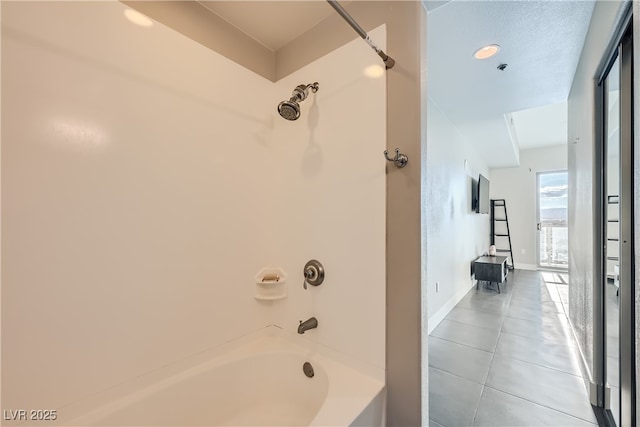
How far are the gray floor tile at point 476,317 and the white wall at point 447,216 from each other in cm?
10

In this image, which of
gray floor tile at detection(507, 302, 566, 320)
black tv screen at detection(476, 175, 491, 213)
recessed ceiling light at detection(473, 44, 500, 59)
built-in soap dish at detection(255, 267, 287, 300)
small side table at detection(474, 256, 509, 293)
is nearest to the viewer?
built-in soap dish at detection(255, 267, 287, 300)

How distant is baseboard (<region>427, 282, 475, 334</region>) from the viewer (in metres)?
2.89

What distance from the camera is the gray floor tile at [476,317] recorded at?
2.95 meters

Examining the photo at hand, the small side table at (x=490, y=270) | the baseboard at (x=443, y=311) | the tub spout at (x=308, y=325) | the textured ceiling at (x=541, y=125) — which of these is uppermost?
the textured ceiling at (x=541, y=125)

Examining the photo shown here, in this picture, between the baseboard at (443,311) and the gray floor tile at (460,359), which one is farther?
the baseboard at (443,311)

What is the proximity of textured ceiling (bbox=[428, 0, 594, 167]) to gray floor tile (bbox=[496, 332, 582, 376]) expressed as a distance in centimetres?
265

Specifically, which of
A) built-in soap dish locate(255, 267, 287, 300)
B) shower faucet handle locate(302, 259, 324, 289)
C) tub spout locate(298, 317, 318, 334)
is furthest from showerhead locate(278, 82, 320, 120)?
tub spout locate(298, 317, 318, 334)

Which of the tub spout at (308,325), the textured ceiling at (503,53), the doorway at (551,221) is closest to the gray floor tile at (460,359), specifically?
the tub spout at (308,325)

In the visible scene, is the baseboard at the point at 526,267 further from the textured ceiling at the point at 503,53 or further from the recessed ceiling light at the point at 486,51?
the recessed ceiling light at the point at 486,51

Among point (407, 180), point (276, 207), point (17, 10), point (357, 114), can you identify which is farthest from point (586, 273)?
point (17, 10)

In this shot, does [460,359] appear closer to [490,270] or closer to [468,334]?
[468,334]

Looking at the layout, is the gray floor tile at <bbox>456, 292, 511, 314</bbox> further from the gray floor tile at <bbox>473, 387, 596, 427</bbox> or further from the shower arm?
the shower arm

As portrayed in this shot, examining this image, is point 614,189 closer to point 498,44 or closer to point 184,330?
point 498,44

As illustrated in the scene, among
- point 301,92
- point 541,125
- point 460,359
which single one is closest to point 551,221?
point 541,125
